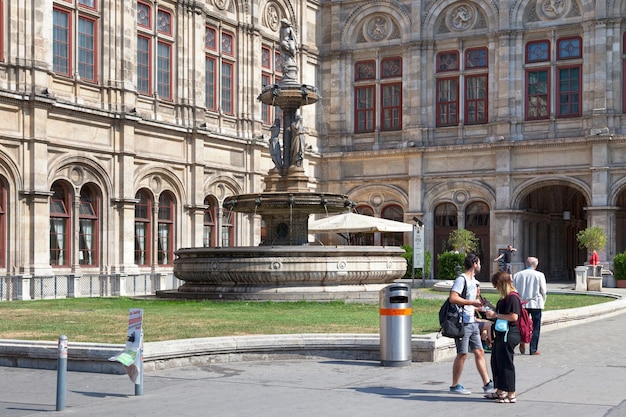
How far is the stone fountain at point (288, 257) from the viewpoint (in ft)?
71.6

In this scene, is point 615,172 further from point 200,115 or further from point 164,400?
point 164,400

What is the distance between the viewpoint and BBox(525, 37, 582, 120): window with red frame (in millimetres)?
40062

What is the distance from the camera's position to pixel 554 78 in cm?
4031

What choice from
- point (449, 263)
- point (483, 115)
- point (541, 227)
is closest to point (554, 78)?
point (483, 115)

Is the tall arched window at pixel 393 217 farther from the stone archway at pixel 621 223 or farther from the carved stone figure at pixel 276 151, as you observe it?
the carved stone figure at pixel 276 151

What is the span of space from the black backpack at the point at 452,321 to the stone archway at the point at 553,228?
30.1 metres

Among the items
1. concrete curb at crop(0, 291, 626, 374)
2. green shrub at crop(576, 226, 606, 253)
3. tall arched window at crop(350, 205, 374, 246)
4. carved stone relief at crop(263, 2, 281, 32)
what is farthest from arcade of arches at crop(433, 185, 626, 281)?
concrete curb at crop(0, 291, 626, 374)

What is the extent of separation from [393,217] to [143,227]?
1379 centimetres

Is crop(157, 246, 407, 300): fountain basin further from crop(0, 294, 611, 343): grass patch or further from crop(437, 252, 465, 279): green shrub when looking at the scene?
crop(437, 252, 465, 279): green shrub

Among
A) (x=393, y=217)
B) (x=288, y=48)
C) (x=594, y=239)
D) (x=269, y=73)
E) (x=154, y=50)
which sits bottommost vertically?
(x=594, y=239)

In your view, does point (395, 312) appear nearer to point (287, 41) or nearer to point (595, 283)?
point (287, 41)

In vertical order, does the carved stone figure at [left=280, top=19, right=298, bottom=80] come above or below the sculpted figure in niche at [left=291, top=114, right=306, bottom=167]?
above

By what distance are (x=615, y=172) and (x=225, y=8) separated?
1685cm

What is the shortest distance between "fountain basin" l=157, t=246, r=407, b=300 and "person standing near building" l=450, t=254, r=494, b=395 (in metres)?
10.5
